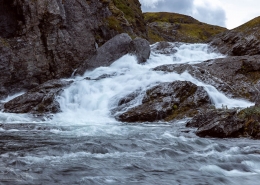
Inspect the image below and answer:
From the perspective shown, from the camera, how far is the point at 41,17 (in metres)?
32.0

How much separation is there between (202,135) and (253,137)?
93.7 inches

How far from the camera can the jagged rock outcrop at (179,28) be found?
307ft

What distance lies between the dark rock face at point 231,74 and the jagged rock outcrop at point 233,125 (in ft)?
28.4

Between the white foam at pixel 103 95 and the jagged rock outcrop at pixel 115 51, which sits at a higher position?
the jagged rock outcrop at pixel 115 51

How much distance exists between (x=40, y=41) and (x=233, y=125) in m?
21.9

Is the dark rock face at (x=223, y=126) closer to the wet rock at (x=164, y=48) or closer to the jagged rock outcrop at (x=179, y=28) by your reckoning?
the wet rock at (x=164, y=48)

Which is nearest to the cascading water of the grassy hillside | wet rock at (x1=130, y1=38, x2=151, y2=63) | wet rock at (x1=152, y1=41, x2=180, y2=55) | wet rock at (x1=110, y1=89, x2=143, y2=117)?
wet rock at (x1=110, y1=89, x2=143, y2=117)

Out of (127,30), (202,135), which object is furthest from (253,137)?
(127,30)

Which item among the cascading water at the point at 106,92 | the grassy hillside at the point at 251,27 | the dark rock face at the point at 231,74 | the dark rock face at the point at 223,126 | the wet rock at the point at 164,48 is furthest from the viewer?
the wet rock at the point at 164,48

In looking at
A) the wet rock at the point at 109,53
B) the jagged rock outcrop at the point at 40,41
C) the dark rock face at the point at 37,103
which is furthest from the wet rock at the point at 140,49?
the dark rock face at the point at 37,103

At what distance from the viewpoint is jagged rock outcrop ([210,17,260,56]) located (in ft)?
113

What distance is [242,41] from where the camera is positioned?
36125 millimetres

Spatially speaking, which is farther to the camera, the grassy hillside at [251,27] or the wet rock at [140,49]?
the grassy hillside at [251,27]

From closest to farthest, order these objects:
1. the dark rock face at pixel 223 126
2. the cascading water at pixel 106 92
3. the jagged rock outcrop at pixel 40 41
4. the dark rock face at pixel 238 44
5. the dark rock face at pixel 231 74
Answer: the dark rock face at pixel 223 126, the cascading water at pixel 106 92, the dark rock face at pixel 231 74, the jagged rock outcrop at pixel 40 41, the dark rock face at pixel 238 44
